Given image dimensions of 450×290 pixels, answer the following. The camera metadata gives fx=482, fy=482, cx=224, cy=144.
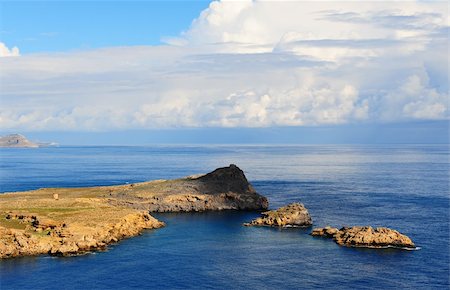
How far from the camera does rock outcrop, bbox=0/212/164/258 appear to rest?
12631 cm

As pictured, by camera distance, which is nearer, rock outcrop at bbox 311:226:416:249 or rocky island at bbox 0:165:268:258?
rocky island at bbox 0:165:268:258

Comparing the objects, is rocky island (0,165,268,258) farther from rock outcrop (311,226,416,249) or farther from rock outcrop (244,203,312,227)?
rock outcrop (311,226,416,249)

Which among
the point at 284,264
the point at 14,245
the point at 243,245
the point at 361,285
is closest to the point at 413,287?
the point at 361,285

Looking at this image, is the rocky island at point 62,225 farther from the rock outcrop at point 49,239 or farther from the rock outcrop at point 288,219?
the rock outcrop at point 288,219

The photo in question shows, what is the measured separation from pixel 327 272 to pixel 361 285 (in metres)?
10.5

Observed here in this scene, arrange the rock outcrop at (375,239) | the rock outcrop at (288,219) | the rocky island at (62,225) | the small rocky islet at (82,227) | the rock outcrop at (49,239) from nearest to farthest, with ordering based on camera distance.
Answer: the rock outcrop at (49,239)
the rocky island at (62,225)
the small rocky islet at (82,227)
the rock outcrop at (375,239)
the rock outcrop at (288,219)

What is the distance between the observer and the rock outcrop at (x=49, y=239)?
414 feet

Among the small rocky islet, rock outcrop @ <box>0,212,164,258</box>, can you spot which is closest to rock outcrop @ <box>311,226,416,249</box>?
the small rocky islet

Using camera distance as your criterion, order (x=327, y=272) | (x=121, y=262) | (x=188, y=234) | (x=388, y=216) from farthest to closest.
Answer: (x=388, y=216) < (x=188, y=234) < (x=121, y=262) < (x=327, y=272)

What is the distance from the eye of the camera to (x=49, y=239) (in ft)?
432

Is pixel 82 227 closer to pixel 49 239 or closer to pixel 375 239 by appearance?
pixel 49 239

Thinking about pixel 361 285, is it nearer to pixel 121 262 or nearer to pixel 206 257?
pixel 206 257

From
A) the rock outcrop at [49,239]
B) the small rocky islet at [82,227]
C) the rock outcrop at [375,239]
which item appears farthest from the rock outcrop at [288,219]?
the rock outcrop at [49,239]

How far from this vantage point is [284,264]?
120375 millimetres
